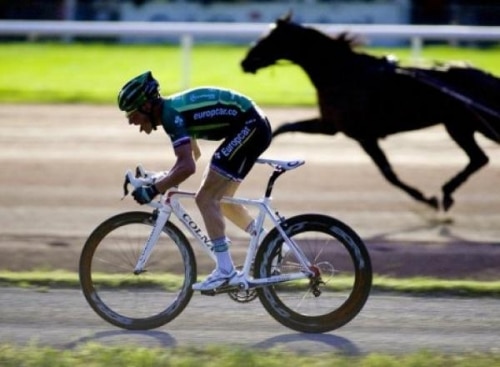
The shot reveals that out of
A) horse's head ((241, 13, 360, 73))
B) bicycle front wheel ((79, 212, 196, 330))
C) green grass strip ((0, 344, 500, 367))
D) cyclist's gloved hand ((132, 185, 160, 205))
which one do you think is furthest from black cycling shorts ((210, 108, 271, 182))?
horse's head ((241, 13, 360, 73))

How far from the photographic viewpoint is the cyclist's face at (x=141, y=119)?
771 cm

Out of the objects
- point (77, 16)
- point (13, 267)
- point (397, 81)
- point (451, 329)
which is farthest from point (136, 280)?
point (77, 16)

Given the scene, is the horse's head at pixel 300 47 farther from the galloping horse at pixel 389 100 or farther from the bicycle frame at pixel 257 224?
the bicycle frame at pixel 257 224

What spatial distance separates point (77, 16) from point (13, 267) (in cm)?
2573

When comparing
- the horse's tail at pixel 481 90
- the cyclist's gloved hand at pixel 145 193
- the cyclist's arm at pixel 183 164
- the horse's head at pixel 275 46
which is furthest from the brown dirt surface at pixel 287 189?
the cyclist's arm at pixel 183 164

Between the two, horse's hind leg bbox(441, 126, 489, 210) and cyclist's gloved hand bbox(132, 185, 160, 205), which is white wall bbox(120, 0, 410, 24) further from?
cyclist's gloved hand bbox(132, 185, 160, 205)

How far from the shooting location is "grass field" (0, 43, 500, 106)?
21.9 metres

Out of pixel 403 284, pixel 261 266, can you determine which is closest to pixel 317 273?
pixel 261 266

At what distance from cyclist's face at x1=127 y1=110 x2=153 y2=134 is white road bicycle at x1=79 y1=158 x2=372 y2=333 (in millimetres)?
251

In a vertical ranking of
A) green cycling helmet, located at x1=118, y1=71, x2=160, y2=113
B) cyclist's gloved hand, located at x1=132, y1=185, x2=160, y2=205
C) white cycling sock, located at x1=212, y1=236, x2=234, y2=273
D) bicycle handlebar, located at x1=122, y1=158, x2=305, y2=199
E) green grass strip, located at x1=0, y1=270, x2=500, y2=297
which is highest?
green cycling helmet, located at x1=118, y1=71, x2=160, y2=113

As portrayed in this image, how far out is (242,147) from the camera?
777 centimetres

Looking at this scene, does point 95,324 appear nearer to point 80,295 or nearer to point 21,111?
point 80,295

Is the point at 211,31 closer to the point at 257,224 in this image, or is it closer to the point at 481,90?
the point at 481,90

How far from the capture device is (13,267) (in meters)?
10.4
